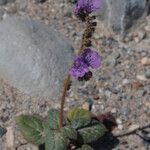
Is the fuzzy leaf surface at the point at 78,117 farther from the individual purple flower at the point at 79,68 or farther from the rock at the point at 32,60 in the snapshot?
the individual purple flower at the point at 79,68

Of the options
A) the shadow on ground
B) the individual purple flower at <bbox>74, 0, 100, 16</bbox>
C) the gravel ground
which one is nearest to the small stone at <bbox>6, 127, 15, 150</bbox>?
the gravel ground

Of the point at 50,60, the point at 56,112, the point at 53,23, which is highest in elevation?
the point at 53,23

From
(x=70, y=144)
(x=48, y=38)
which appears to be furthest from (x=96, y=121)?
(x=48, y=38)

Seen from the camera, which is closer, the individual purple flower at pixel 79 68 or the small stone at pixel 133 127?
the individual purple flower at pixel 79 68

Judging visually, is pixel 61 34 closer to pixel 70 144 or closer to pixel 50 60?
pixel 50 60

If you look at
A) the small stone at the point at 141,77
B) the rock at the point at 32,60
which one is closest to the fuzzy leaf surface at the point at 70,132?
the rock at the point at 32,60

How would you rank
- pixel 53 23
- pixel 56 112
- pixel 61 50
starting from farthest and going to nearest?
pixel 53 23 → pixel 61 50 → pixel 56 112
